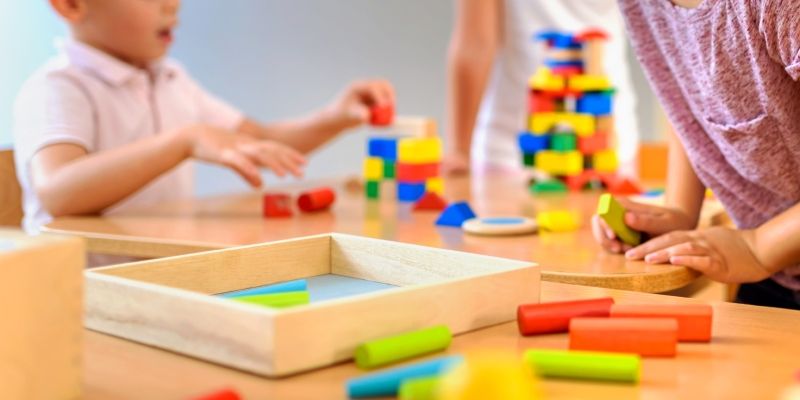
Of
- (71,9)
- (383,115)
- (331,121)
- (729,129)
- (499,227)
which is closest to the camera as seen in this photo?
(729,129)

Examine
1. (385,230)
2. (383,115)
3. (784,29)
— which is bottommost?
(385,230)

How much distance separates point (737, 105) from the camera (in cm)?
93

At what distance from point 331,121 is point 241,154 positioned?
0.44 metres

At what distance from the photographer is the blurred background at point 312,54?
2654 millimetres

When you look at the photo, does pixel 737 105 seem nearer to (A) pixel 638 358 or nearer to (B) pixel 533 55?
(A) pixel 638 358

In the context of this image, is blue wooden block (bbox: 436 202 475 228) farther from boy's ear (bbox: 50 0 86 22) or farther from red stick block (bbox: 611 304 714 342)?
boy's ear (bbox: 50 0 86 22)

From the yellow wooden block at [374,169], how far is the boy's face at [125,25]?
1.27ft

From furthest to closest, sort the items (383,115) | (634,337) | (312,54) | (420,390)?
1. (312,54)
2. (383,115)
3. (634,337)
4. (420,390)

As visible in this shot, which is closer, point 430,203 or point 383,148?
point 430,203

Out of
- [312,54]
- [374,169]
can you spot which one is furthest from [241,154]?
[312,54]

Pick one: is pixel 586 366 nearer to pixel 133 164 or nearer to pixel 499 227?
pixel 499 227

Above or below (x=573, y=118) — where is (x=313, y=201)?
below

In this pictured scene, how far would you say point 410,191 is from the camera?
4.58ft

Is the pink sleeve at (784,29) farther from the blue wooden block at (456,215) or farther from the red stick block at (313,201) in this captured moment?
the red stick block at (313,201)
